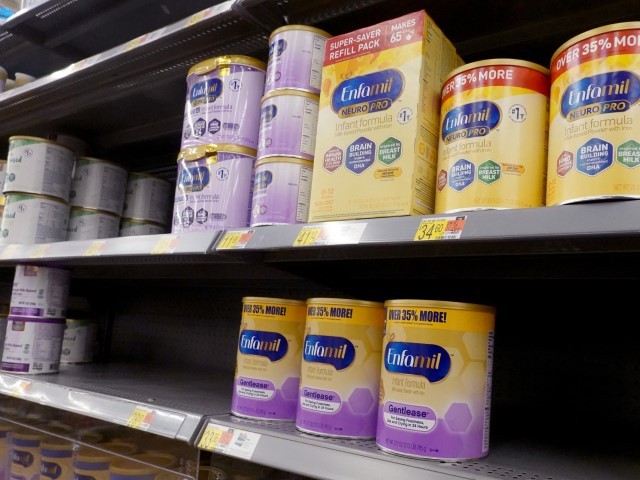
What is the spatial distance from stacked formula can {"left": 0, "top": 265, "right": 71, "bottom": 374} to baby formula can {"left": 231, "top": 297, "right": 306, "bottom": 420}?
0.87 m

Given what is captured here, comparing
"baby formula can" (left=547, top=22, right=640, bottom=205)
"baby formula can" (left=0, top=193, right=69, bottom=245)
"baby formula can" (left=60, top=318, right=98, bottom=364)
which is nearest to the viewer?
"baby formula can" (left=547, top=22, right=640, bottom=205)

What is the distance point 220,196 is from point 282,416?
0.52m

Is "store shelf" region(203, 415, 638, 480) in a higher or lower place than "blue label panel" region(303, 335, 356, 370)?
lower

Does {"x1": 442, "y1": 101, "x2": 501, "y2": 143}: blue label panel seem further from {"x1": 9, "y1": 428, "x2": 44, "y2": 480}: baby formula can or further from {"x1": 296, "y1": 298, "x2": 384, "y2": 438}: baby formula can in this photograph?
{"x1": 9, "y1": 428, "x2": 44, "y2": 480}: baby formula can

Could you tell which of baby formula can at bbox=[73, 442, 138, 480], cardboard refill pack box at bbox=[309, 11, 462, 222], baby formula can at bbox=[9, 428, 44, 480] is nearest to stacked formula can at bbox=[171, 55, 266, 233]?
cardboard refill pack box at bbox=[309, 11, 462, 222]

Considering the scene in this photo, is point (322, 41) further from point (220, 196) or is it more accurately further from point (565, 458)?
point (565, 458)

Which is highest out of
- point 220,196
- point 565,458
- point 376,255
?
point 220,196

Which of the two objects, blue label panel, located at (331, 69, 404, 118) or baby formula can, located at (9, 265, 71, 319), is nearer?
blue label panel, located at (331, 69, 404, 118)

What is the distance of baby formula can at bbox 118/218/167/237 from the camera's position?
6.55 ft

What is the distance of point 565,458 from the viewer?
3.35 feet

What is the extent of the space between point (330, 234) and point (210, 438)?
472 millimetres

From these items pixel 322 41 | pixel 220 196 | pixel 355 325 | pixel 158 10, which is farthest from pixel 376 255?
pixel 158 10

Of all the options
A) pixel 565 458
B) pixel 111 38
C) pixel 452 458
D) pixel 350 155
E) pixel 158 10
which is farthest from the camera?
pixel 111 38

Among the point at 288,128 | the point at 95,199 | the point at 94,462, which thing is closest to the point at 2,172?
the point at 95,199
